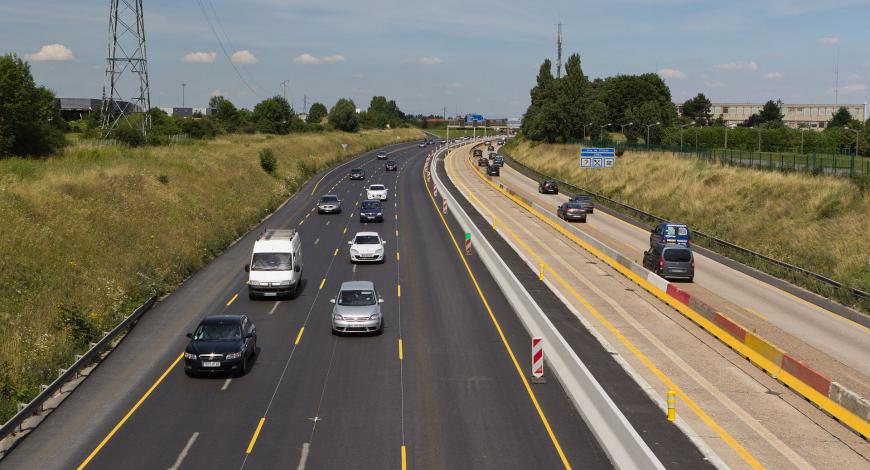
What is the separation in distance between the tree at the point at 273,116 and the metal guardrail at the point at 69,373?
120109 millimetres

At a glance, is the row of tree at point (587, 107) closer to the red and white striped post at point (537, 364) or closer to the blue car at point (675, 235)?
the blue car at point (675, 235)

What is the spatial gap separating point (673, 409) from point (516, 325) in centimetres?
1085

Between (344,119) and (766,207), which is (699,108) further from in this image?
(766,207)

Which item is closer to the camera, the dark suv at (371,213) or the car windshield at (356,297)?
the car windshield at (356,297)

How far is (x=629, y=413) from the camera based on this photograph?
19.0m

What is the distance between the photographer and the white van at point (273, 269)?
3209 centimetres

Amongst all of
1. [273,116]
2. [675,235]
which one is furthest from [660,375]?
[273,116]

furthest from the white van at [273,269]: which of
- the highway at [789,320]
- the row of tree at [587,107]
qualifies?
the row of tree at [587,107]

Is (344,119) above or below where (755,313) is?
above

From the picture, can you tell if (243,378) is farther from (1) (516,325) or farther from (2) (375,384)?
(1) (516,325)

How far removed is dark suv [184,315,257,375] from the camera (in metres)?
22.0

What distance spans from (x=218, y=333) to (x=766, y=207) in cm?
4399

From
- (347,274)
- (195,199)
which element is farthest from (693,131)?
(347,274)

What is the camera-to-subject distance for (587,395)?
19609 mm
